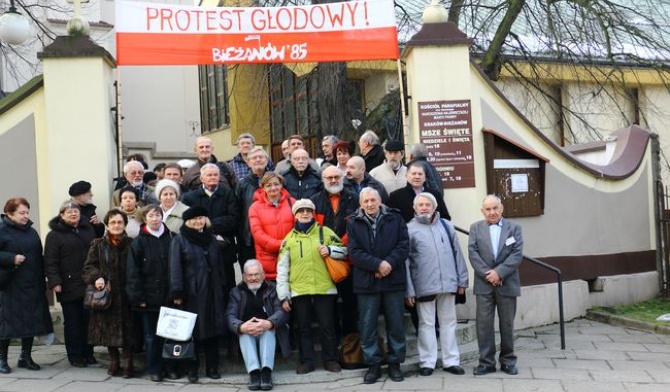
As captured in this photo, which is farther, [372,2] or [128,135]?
[128,135]

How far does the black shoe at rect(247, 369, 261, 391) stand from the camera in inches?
262

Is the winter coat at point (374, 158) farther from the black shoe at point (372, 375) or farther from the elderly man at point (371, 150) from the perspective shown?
the black shoe at point (372, 375)

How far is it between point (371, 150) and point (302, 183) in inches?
46.0

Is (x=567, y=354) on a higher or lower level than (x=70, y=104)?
lower

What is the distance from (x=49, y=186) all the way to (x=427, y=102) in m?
4.57

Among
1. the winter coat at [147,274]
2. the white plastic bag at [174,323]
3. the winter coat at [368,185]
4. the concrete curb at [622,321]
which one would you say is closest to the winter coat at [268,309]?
the white plastic bag at [174,323]

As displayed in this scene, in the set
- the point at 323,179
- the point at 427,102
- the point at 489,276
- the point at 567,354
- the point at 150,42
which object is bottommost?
the point at 567,354

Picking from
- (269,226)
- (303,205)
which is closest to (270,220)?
(269,226)

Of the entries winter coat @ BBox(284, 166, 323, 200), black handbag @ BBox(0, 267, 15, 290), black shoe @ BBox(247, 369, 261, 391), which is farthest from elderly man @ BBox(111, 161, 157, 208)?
black shoe @ BBox(247, 369, 261, 391)

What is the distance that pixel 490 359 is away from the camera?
7105 mm

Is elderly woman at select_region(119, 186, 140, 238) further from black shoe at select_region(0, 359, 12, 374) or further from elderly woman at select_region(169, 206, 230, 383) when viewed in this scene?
black shoe at select_region(0, 359, 12, 374)

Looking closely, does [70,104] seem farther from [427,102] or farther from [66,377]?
[427,102]

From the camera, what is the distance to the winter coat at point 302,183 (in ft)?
24.9

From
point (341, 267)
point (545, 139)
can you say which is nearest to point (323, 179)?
point (341, 267)
